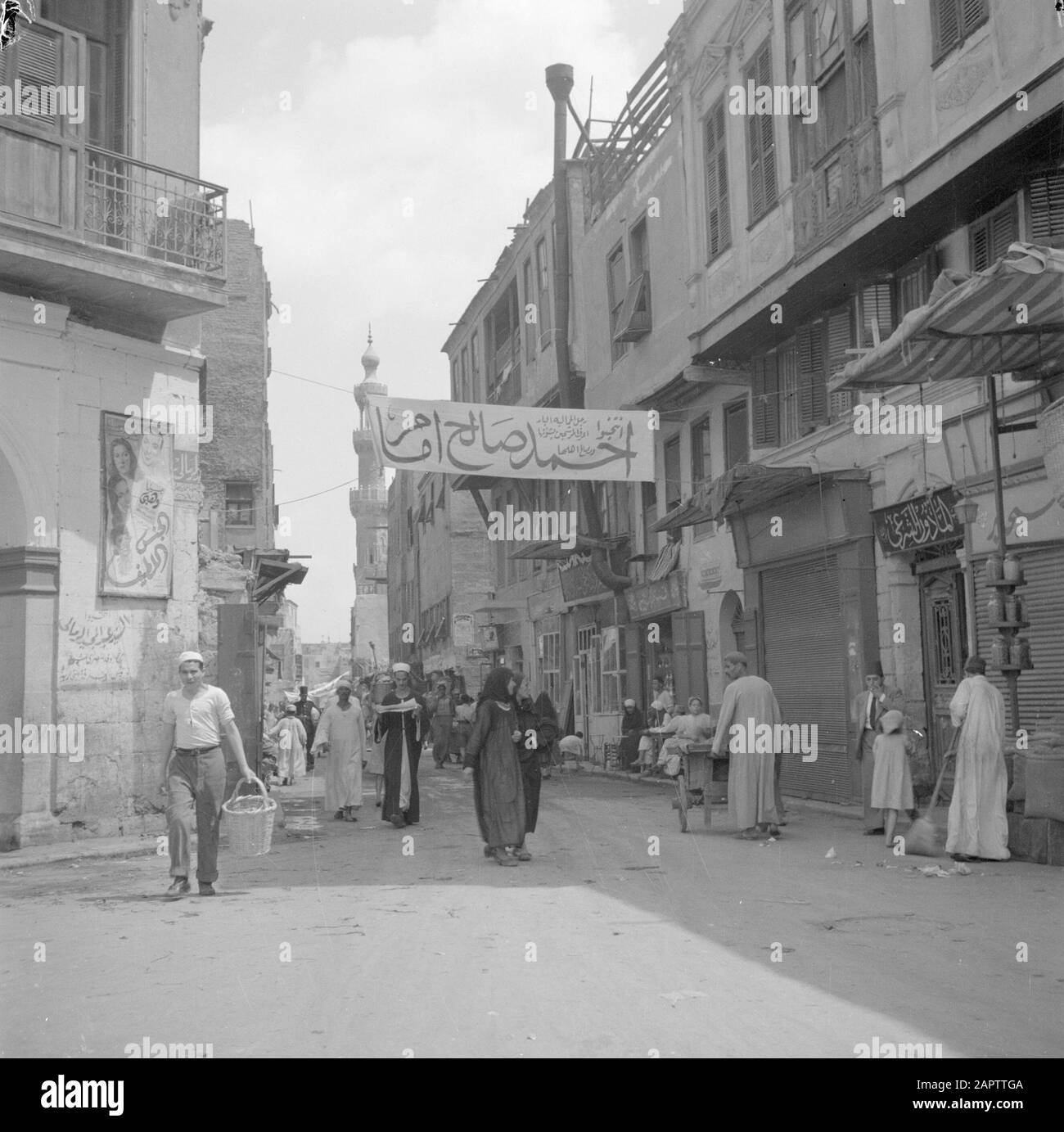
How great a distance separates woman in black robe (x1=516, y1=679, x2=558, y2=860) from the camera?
37.1 feet

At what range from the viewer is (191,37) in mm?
15258

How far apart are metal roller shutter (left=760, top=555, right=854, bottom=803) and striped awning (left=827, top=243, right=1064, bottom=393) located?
4.96 m

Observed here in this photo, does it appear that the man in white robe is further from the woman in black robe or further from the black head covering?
the black head covering

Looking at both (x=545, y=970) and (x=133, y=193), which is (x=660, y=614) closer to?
(x=133, y=193)

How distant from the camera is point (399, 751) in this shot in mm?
14383

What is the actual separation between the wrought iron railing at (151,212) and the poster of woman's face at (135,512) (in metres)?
1.84

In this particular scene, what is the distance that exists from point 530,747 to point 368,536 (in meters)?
88.5

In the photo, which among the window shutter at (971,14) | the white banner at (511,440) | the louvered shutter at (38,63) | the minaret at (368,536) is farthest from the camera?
the minaret at (368,536)

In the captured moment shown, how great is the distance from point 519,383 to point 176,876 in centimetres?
2463

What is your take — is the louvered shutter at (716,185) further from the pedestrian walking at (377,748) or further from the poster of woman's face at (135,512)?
the poster of woman's face at (135,512)

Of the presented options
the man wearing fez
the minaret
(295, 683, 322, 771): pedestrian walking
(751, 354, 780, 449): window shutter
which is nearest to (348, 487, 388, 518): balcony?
A: the minaret

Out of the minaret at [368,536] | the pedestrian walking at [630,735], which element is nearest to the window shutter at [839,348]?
the pedestrian walking at [630,735]

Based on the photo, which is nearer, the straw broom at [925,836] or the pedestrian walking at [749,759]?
the straw broom at [925,836]

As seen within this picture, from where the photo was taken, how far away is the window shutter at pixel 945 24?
12773 mm
